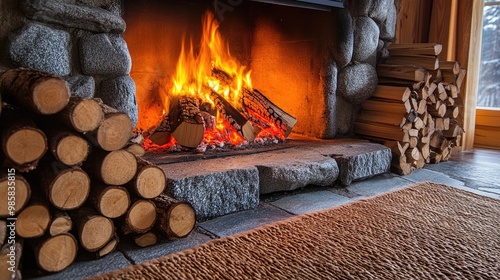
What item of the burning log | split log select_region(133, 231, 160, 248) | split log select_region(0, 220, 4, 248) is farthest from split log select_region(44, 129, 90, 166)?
the burning log

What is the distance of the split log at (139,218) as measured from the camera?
1396 mm

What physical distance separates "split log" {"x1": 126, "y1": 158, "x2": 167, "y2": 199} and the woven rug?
0.23 meters

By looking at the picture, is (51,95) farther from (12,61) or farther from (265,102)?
(265,102)

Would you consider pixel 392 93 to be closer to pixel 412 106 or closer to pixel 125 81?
pixel 412 106

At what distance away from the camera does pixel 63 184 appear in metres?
1.25

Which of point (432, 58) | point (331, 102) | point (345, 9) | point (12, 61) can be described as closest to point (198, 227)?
point (12, 61)

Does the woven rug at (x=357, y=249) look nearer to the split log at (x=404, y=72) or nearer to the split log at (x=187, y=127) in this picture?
the split log at (x=187, y=127)

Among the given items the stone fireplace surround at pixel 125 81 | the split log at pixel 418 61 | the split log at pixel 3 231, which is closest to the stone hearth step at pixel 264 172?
the stone fireplace surround at pixel 125 81

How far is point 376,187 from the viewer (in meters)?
2.28

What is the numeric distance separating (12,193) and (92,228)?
0.85 feet

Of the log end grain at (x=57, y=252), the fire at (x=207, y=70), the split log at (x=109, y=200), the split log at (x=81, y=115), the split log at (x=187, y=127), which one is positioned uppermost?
the fire at (x=207, y=70)

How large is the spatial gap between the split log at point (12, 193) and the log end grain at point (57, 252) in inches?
5.2

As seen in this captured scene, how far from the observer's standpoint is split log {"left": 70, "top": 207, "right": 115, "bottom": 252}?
1.29 meters

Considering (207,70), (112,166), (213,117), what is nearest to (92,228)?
(112,166)
